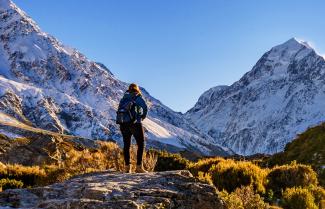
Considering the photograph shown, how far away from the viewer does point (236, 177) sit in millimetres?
17328

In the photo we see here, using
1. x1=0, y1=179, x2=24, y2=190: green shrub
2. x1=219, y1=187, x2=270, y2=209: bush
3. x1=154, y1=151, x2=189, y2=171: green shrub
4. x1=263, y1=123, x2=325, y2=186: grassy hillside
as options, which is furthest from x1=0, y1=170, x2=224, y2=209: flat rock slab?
x1=154, y1=151, x2=189, y2=171: green shrub

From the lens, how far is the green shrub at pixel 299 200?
14.0m

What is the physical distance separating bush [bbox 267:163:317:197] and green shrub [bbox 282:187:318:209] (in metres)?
2.66

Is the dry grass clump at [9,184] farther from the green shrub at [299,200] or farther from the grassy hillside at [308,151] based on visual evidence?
the grassy hillside at [308,151]

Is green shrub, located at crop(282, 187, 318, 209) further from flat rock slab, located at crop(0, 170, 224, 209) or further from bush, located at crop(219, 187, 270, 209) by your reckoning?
flat rock slab, located at crop(0, 170, 224, 209)

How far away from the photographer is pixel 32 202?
32.4ft

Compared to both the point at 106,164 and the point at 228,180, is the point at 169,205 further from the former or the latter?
the point at 106,164

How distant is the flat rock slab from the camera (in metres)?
9.03

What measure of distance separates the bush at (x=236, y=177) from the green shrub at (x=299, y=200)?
1.66 m

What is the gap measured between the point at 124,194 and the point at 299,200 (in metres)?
6.32

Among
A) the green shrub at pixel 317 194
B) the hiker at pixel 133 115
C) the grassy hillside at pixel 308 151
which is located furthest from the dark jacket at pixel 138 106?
the grassy hillside at pixel 308 151

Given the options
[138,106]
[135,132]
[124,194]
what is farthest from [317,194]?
[124,194]

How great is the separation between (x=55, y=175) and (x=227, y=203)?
9.07 m

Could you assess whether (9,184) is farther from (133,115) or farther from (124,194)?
(124,194)
